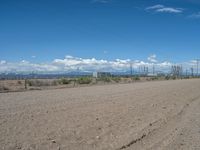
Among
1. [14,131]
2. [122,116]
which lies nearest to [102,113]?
[122,116]

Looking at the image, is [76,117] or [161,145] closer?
[161,145]

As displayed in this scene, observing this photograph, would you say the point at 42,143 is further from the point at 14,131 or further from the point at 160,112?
the point at 160,112

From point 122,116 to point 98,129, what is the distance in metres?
3.74

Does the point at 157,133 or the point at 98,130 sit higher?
the point at 98,130

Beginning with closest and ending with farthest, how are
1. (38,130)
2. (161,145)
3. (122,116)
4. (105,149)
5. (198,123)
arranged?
(105,149), (161,145), (38,130), (198,123), (122,116)

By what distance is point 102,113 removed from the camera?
1739cm

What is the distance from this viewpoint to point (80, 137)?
11.6 meters

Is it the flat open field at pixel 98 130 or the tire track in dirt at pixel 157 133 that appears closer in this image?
the flat open field at pixel 98 130

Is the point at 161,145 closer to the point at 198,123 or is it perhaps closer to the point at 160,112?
the point at 198,123

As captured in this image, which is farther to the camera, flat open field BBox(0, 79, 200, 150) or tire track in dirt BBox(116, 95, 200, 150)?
tire track in dirt BBox(116, 95, 200, 150)

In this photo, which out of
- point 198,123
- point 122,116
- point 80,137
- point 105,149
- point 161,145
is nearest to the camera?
point 105,149

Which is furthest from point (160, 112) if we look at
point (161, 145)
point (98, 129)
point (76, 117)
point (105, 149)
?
point (105, 149)

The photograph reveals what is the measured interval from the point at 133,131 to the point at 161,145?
7.58 feet

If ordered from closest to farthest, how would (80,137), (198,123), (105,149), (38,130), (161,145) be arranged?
(105,149), (161,145), (80,137), (38,130), (198,123)
